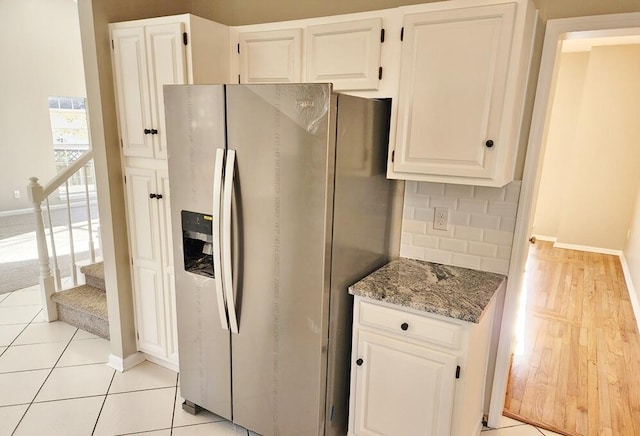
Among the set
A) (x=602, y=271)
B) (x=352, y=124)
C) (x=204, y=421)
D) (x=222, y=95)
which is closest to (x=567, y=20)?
(x=352, y=124)

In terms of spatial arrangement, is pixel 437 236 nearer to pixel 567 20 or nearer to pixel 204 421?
pixel 567 20

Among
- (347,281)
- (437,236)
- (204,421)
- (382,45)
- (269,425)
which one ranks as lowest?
(204,421)

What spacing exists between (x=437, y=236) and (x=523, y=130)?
672mm

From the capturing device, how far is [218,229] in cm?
187

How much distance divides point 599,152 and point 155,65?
5595mm

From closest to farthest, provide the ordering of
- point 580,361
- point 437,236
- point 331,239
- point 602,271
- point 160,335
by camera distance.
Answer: point 331,239, point 437,236, point 160,335, point 580,361, point 602,271

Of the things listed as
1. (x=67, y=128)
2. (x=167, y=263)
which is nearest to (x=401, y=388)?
(x=167, y=263)

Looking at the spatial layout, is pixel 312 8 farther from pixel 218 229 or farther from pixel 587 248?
pixel 587 248

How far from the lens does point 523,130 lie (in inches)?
76.5

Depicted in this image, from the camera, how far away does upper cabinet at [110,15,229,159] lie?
215 centimetres

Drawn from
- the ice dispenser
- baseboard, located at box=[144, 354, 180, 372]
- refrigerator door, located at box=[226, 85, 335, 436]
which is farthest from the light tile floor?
the ice dispenser

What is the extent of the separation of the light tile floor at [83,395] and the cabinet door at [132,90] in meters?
1.42

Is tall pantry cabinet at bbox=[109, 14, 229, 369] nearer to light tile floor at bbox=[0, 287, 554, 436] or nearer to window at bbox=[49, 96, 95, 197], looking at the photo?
light tile floor at bbox=[0, 287, 554, 436]

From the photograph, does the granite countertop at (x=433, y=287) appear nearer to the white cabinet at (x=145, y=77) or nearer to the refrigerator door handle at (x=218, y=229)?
the refrigerator door handle at (x=218, y=229)
